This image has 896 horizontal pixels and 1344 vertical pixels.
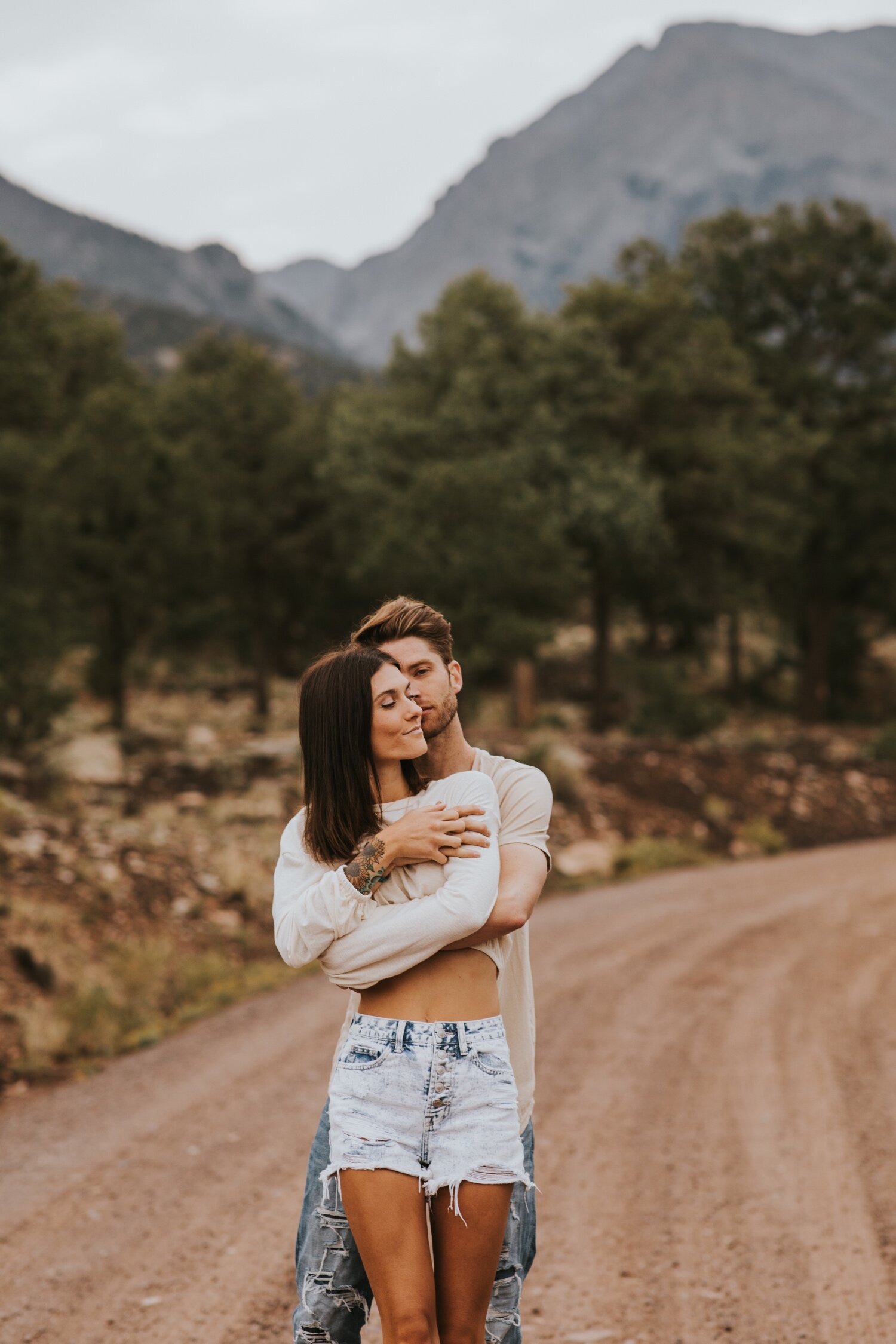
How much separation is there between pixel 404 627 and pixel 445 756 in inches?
14.2

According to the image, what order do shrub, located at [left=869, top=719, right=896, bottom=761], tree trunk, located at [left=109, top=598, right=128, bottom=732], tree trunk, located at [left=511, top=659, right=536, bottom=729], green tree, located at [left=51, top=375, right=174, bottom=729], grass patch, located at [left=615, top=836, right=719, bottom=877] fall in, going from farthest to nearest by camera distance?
1. tree trunk, located at [left=511, top=659, right=536, bottom=729]
2. shrub, located at [left=869, top=719, right=896, bottom=761]
3. tree trunk, located at [left=109, top=598, right=128, bottom=732]
4. green tree, located at [left=51, top=375, right=174, bottom=729]
5. grass patch, located at [left=615, top=836, right=719, bottom=877]

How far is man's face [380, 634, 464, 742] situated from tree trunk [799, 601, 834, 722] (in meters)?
32.4

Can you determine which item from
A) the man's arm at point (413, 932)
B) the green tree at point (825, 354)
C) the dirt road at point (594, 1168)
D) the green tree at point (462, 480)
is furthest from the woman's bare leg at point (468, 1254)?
the green tree at point (825, 354)

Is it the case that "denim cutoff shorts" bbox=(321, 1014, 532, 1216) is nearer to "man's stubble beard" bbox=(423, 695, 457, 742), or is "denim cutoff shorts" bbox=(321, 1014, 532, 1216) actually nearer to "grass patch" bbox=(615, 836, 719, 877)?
"man's stubble beard" bbox=(423, 695, 457, 742)

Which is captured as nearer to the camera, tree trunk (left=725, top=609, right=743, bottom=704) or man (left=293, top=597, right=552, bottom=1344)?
man (left=293, top=597, right=552, bottom=1344)

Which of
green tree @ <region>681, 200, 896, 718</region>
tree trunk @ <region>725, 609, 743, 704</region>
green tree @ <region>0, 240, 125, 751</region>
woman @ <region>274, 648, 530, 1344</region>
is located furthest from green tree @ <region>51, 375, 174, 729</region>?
woman @ <region>274, 648, 530, 1344</region>

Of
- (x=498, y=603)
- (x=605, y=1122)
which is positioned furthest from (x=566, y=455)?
(x=605, y=1122)

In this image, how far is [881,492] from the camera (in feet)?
102

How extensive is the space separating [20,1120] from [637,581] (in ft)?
80.2

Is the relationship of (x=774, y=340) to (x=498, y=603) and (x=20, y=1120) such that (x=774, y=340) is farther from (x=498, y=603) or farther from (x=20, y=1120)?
(x=20, y=1120)

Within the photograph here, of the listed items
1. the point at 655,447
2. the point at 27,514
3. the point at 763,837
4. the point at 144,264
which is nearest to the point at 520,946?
the point at 763,837

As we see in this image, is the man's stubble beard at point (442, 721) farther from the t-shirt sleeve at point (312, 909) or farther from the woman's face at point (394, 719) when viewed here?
the t-shirt sleeve at point (312, 909)

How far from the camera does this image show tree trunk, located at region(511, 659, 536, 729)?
27703mm

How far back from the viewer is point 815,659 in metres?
33.9
